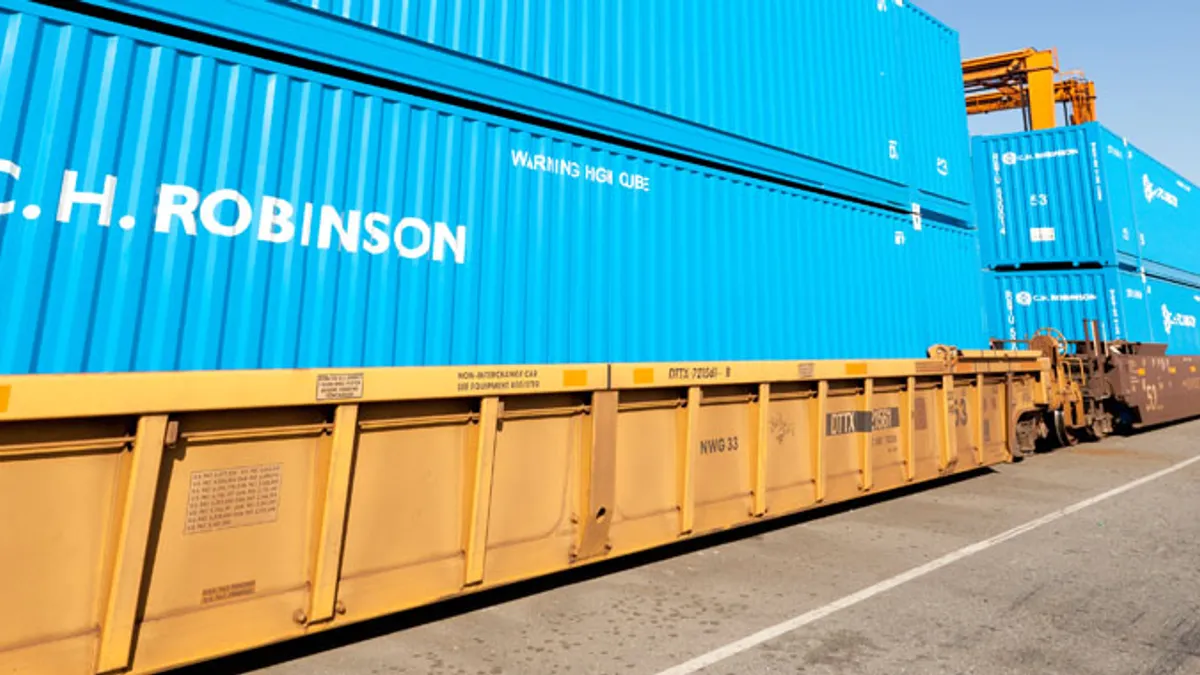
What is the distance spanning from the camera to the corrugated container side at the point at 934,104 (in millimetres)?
9453

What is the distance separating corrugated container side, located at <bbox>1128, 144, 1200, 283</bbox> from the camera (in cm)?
1617

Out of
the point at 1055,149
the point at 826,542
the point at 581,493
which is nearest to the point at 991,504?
the point at 826,542

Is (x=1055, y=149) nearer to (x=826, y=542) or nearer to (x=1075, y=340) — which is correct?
(x=1075, y=340)

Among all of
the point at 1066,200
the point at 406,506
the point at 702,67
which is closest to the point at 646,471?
the point at 406,506

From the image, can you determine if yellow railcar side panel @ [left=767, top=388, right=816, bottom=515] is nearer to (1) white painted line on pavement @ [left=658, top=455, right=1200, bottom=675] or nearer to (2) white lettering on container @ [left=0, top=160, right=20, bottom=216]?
(1) white painted line on pavement @ [left=658, top=455, right=1200, bottom=675]

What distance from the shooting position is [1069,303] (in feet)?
47.5

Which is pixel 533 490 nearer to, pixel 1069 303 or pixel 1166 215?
pixel 1069 303

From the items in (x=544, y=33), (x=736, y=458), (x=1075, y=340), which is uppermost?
(x=544, y=33)

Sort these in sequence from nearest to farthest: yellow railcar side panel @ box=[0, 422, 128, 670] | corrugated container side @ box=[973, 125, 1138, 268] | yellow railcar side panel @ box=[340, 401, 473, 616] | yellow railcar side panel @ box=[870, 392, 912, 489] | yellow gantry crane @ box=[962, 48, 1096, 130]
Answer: yellow railcar side panel @ box=[0, 422, 128, 670] < yellow railcar side panel @ box=[340, 401, 473, 616] < yellow railcar side panel @ box=[870, 392, 912, 489] < corrugated container side @ box=[973, 125, 1138, 268] < yellow gantry crane @ box=[962, 48, 1096, 130]

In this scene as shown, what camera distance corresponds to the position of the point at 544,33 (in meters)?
5.77

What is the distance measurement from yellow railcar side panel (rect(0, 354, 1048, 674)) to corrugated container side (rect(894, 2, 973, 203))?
5515 mm

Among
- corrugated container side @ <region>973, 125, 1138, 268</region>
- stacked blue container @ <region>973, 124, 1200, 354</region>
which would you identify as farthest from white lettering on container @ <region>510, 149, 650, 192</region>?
corrugated container side @ <region>973, 125, 1138, 268</region>

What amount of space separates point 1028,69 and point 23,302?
27.7 m

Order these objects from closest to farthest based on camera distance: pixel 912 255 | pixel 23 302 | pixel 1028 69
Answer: pixel 23 302 < pixel 912 255 < pixel 1028 69
